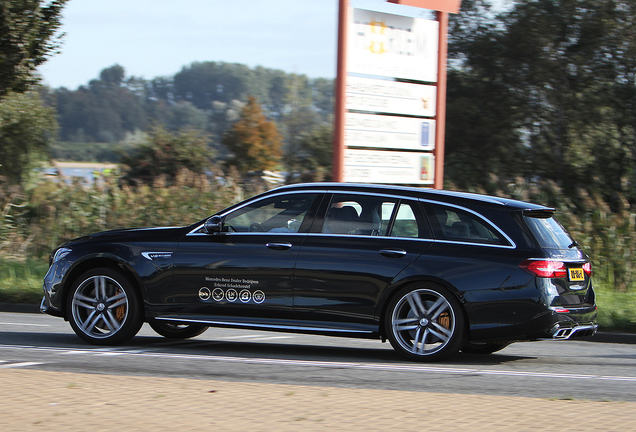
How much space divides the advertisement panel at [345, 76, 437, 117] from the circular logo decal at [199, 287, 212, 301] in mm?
5873

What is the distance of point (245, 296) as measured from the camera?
8.09 meters

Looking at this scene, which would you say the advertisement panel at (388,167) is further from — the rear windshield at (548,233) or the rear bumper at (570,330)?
the rear bumper at (570,330)

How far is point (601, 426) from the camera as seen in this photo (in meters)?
5.12

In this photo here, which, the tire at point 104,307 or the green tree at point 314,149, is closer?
the tire at point 104,307

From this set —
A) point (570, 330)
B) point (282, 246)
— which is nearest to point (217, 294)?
point (282, 246)

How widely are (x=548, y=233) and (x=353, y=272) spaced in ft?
5.87

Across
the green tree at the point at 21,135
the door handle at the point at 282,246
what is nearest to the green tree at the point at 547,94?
the green tree at the point at 21,135

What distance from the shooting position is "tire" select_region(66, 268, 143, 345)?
27.7ft

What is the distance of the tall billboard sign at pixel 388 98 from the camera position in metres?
13.4

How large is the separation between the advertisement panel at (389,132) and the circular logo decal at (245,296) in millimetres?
5788

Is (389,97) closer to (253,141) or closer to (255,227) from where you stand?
(255,227)

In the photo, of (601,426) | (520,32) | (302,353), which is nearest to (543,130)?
(520,32)

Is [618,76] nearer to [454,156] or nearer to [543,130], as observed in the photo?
[543,130]

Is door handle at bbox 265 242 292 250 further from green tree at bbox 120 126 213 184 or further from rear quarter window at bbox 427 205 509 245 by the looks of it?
green tree at bbox 120 126 213 184
